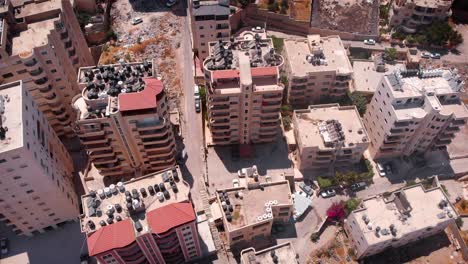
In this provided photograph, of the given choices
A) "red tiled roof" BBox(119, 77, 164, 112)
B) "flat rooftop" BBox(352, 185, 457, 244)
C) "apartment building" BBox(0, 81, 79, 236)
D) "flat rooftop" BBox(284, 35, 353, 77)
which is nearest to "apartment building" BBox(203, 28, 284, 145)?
"flat rooftop" BBox(284, 35, 353, 77)

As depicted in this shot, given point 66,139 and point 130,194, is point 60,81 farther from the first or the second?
point 130,194

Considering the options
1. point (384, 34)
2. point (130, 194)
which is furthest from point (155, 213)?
point (384, 34)

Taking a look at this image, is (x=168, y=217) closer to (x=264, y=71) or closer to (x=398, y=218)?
(x=264, y=71)

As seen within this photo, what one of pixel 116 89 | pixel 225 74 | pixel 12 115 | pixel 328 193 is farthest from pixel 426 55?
pixel 12 115

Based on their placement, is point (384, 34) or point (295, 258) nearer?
point (295, 258)

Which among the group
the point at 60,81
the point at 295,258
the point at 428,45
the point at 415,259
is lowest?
the point at 415,259

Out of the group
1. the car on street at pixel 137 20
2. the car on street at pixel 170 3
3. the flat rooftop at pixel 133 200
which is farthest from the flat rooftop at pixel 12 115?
the car on street at pixel 170 3

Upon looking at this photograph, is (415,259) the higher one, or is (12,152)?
(12,152)

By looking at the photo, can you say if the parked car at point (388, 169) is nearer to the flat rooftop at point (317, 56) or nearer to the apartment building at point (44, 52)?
the flat rooftop at point (317, 56)
